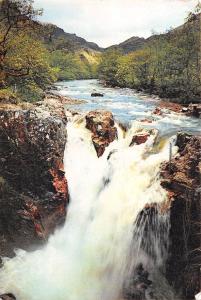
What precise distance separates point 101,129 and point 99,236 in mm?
5412

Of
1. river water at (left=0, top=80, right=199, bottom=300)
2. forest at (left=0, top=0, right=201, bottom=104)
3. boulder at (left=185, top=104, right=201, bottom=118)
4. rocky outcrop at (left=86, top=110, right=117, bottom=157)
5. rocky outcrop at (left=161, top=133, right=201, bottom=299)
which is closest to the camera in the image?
rocky outcrop at (left=161, top=133, right=201, bottom=299)

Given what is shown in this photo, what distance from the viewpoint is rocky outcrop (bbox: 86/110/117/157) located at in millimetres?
17562

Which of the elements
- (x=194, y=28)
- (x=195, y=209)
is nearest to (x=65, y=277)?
(x=195, y=209)

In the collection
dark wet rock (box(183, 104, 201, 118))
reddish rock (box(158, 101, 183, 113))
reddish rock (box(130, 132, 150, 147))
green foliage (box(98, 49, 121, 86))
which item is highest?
green foliage (box(98, 49, 121, 86))

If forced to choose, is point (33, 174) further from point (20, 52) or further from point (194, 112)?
point (194, 112)

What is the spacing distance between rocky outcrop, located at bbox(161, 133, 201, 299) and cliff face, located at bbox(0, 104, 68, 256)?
182 inches

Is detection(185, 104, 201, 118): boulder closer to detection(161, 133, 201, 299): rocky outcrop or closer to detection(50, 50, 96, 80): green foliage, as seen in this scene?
detection(161, 133, 201, 299): rocky outcrop

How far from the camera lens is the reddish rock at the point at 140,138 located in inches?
675

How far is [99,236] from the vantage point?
14.5 meters

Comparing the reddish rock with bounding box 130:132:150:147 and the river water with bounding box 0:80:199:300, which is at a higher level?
the reddish rock with bounding box 130:132:150:147

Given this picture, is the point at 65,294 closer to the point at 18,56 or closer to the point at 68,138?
the point at 68,138

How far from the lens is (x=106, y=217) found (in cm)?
1471

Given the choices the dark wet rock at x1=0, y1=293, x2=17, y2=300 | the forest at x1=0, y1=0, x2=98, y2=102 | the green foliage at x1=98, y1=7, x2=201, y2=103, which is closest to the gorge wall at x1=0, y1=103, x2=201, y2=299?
the dark wet rock at x1=0, y1=293, x2=17, y2=300

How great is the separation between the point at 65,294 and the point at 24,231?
313cm
